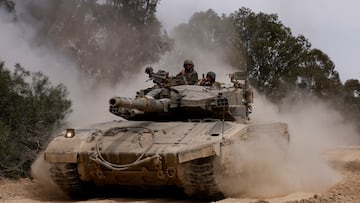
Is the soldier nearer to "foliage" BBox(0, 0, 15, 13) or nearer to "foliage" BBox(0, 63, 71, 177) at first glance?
"foliage" BBox(0, 63, 71, 177)

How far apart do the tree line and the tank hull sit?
135 inches

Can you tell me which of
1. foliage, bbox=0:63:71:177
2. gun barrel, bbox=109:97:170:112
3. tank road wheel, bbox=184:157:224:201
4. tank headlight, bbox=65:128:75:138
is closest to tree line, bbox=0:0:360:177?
foliage, bbox=0:63:71:177

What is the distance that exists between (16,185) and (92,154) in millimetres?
3511

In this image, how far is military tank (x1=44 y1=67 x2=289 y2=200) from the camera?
10766 millimetres

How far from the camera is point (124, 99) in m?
10.5

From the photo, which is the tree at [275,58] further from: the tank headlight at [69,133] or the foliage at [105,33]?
the tank headlight at [69,133]

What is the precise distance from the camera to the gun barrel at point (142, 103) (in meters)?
10.4

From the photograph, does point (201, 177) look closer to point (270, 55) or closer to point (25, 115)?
point (25, 115)

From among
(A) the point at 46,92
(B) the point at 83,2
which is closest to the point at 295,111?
(B) the point at 83,2

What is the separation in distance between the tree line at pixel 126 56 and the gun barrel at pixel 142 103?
409 centimetres

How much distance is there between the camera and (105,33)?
27.8 metres

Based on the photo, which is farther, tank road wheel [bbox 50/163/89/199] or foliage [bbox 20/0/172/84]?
foliage [bbox 20/0/172/84]

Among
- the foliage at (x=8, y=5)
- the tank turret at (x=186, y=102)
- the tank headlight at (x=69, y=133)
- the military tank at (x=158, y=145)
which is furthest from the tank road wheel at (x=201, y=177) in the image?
the foliage at (x=8, y=5)

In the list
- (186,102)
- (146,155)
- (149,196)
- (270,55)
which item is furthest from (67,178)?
(270,55)
